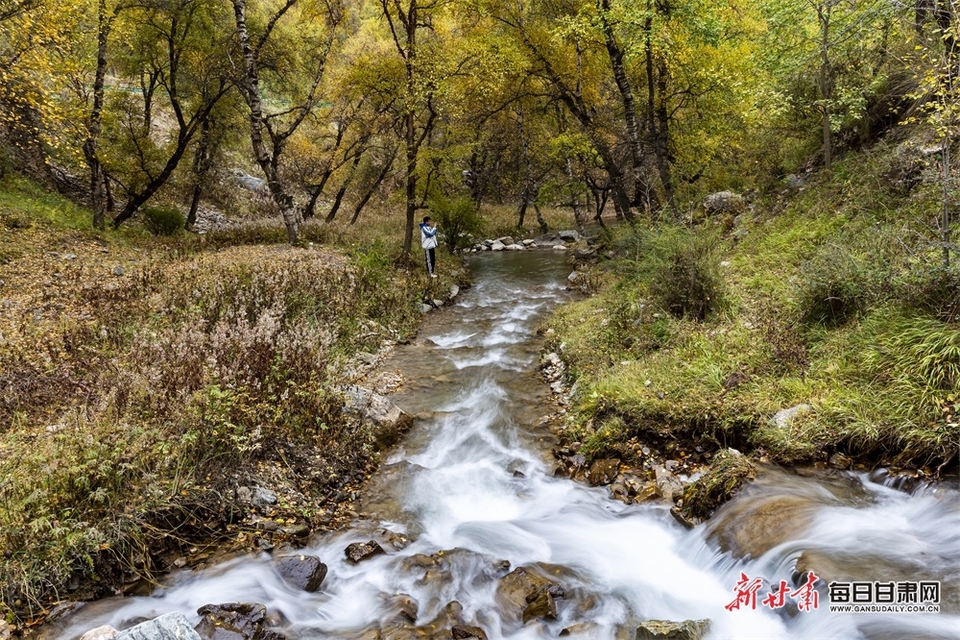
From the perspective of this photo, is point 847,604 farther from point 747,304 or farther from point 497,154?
point 497,154

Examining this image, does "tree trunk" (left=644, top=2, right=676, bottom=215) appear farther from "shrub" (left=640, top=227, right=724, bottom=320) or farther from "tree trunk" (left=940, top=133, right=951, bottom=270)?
"tree trunk" (left=940, top=133, right=951, bottom=270)

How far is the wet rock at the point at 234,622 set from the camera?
161 inches

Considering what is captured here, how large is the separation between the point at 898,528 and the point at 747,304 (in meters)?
4.71

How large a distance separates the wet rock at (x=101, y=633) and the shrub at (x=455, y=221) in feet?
59.9

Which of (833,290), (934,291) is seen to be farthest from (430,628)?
(833,290)

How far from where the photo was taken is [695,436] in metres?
6.36

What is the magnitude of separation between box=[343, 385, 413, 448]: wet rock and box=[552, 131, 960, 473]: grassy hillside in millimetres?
2684

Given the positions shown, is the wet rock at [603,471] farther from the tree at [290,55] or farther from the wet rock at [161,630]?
the tree at [290,55]

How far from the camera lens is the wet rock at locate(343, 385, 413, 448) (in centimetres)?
750

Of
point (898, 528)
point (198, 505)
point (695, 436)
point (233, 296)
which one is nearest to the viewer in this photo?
point (898, 528)

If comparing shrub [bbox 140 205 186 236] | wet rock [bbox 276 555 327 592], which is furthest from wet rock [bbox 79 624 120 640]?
shrub [bbox 140 205 186 236]

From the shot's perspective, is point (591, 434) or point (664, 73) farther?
point (664, 73)

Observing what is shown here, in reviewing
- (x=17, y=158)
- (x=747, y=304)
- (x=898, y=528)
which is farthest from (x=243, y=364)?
(x=17, y=158)

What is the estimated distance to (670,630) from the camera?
12.7ft
